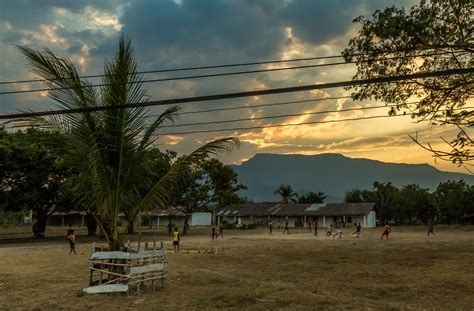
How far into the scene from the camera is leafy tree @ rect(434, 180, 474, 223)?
63000 millimetres

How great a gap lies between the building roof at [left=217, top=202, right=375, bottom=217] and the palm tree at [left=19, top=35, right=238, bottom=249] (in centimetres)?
6047

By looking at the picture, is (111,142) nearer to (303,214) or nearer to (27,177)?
(27,177)

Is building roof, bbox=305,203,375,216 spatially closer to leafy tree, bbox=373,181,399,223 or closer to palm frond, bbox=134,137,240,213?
leafy tree, bbox=373,181,399,223

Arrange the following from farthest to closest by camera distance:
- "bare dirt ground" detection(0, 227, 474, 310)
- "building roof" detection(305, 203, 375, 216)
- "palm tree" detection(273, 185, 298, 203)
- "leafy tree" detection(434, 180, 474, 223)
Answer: "palm tree" detection(273, 185, 298, 203) → "building roof" detection(305, 203, 375, 216) → "leafy tree" detection(434, 180, 474, 223) → "bare dirt ground" detection(0, 227, 474, 310)

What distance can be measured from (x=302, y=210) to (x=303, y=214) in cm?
147

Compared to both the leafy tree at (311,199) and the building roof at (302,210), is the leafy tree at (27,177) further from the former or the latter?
the leafy tree at (311,199)

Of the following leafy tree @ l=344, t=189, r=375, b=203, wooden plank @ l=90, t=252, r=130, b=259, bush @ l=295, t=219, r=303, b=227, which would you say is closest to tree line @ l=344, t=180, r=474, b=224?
leafy tree @ l=344, t=189, r=375, b=203

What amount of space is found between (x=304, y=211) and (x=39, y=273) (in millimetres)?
61509

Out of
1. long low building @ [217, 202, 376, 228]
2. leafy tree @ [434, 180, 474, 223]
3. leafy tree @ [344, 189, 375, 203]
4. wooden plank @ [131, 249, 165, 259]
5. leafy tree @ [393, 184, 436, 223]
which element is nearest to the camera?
wooden plank @ [131, 249, 165, 259]

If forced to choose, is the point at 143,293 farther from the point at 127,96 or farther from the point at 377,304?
the point at 377,304

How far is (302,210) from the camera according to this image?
248 feet

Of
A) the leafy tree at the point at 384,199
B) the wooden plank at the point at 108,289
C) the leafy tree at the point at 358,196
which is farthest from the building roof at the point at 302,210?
the wooden plank at the point at 108,289

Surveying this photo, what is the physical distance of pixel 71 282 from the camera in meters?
14.5

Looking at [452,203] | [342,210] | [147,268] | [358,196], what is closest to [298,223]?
[342,210]
